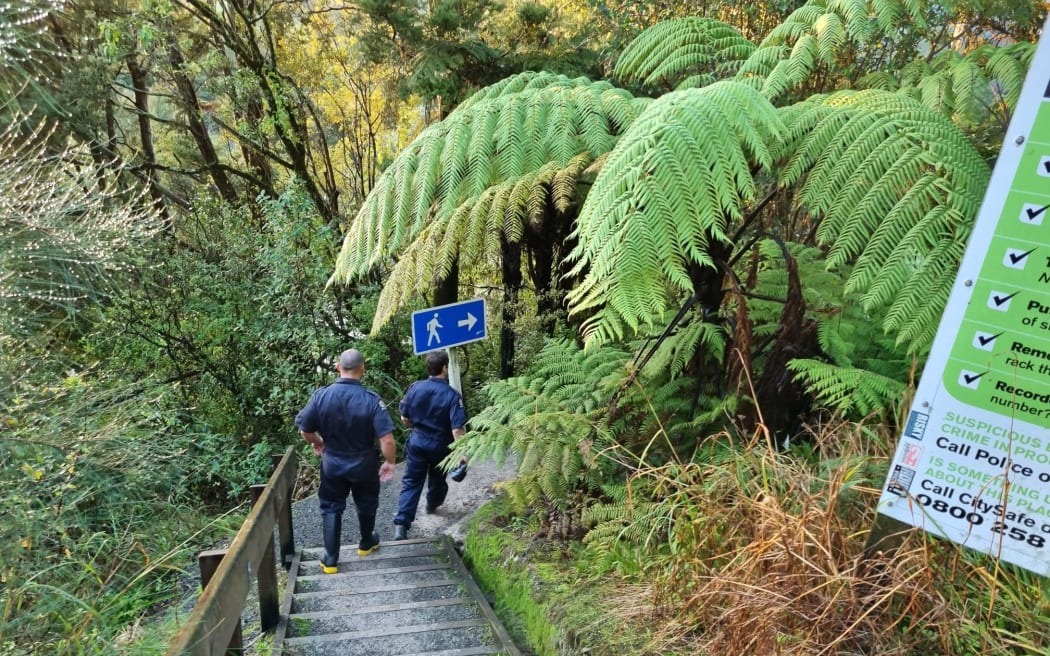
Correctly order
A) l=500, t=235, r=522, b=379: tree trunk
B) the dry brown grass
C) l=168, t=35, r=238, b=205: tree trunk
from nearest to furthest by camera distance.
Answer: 1. the dry brown grass
2. l=500, t=235, r=522, b=379: tree trunk
3. l=168, t=35, r=238, b=205: tree trunk

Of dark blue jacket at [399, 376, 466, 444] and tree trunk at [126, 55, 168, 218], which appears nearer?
dark blue jacket at [399, 376, 466, 444]

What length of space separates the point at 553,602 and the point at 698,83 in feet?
10.5

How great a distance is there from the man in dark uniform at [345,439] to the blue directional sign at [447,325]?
686 millimetres

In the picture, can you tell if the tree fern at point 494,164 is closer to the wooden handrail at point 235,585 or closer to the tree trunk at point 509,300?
the wooden handrail at point 235,585

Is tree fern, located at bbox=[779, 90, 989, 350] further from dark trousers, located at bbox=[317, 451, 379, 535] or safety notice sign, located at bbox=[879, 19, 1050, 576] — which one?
dark trousers, located at bbox=[317, 451, 379, 535]

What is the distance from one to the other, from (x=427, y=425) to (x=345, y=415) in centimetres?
90

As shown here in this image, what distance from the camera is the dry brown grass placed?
88.0 inches

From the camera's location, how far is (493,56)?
26.1 ft

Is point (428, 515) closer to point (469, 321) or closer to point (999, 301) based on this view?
point (469, 321)

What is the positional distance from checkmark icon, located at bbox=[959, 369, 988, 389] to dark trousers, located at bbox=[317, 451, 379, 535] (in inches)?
162

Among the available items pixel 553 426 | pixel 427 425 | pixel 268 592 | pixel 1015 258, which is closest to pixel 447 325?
pixel 427 425

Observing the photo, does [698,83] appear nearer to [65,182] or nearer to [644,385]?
[644,385]

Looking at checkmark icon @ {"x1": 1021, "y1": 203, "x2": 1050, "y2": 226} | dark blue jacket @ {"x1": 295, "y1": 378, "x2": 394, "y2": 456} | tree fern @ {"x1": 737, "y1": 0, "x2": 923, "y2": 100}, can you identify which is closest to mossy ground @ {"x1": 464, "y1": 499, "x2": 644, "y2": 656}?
dark blue jacket @ {"x1": 295, "y1": 378, "x2": 394, "y2": 456}

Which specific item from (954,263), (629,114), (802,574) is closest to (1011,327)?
(954,263)
